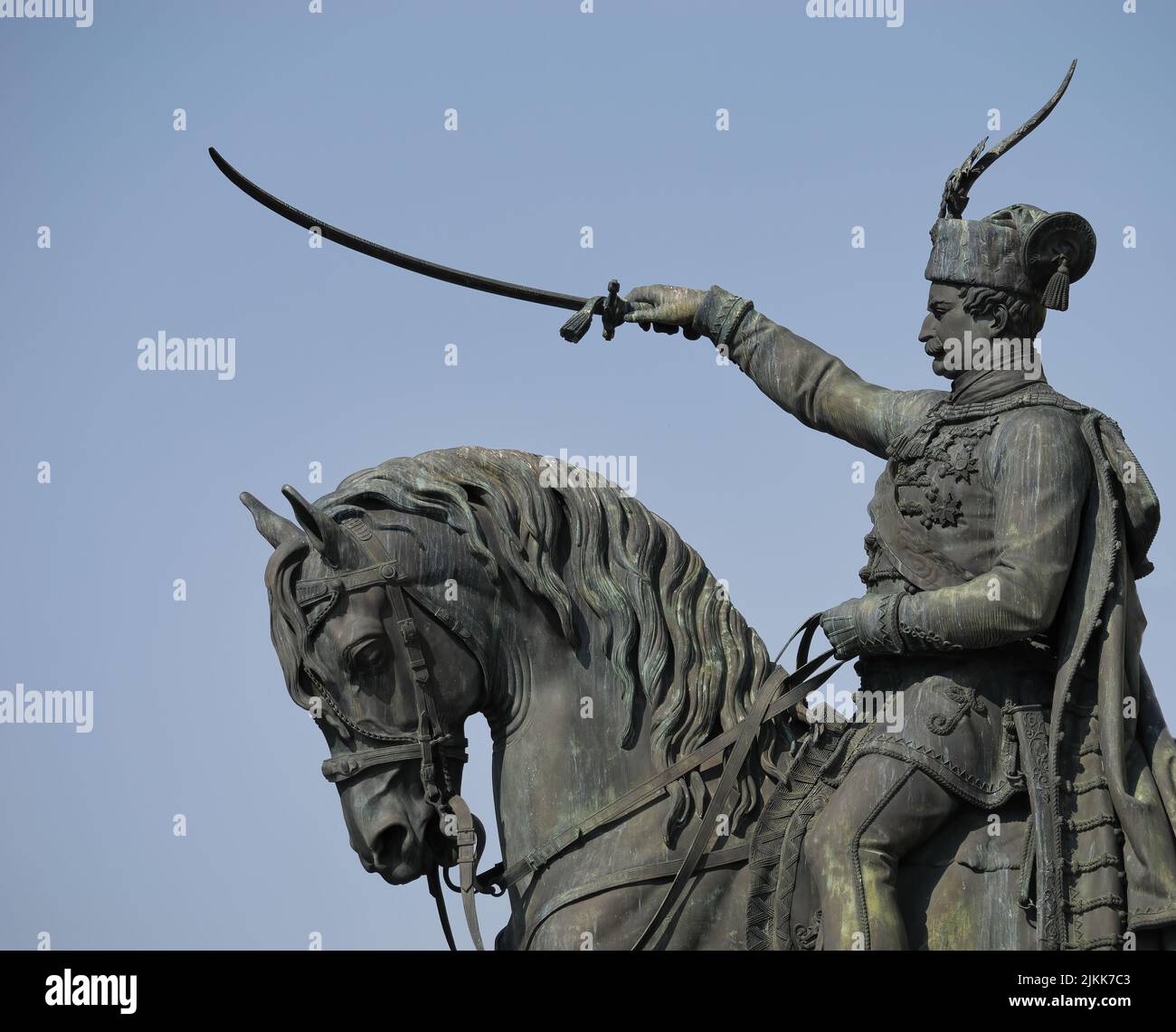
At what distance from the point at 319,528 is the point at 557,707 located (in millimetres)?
1215

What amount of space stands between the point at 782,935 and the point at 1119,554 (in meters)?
2.00

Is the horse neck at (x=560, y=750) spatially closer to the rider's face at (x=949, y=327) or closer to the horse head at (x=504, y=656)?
the horse head at (x=504, y=656)

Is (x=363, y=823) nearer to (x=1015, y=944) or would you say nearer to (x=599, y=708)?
(x=599, y=708)

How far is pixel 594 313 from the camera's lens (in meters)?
10.5

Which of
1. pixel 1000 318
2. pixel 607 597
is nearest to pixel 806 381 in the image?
pixel 1000 318

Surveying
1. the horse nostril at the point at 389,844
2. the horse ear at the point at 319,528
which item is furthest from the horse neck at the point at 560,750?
the horse ear at the point at 319,528

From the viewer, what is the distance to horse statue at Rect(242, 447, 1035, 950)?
932 cm

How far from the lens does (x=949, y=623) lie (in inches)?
358

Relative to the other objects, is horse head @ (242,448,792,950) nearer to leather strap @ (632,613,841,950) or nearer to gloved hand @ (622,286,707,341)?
leather strap @ (632,613,841,950)

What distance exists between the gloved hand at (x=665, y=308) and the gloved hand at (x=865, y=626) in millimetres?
1640

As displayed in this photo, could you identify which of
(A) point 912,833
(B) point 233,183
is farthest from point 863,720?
(B) point 233,183

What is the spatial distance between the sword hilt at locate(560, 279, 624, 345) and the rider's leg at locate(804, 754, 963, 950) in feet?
8.08

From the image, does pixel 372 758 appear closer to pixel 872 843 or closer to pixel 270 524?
pixel 270 524

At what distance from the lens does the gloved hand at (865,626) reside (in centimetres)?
927
